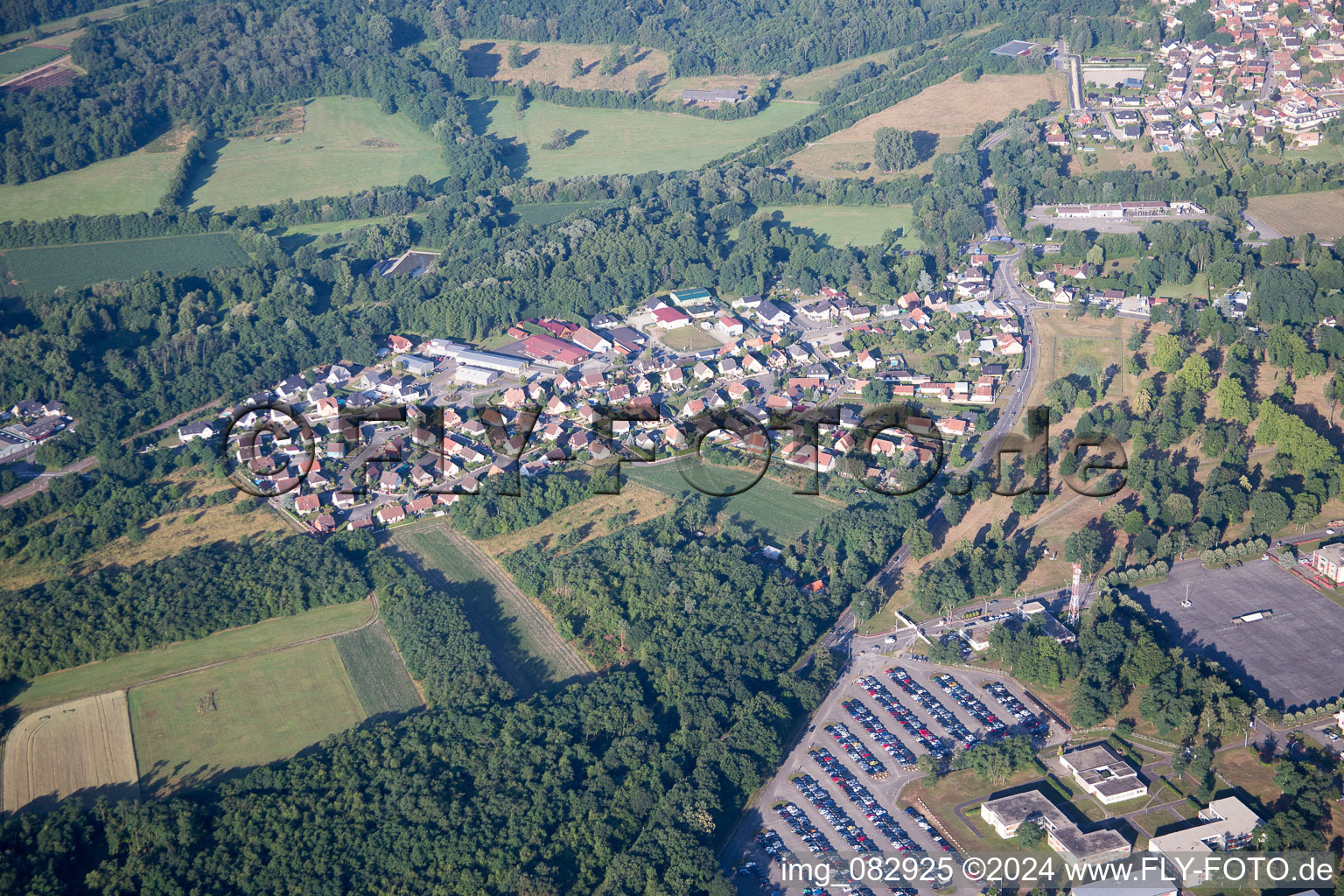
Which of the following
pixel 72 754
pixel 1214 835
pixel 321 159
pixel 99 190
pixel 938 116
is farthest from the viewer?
pixel 938 116

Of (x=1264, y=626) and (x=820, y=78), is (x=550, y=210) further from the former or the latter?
(x=1264, y=626)

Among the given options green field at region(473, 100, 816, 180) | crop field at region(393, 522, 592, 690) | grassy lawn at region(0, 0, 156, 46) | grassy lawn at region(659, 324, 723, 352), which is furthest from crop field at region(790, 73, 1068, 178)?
grassy lawn at region(0, 0, 156, 46)

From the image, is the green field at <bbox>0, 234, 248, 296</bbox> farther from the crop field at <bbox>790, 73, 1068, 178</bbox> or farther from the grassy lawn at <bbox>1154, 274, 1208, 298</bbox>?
the grassy lawn at <bbox>1154, 274, 1208, 298</bbox>

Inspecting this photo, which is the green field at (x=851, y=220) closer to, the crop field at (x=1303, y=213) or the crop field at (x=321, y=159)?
the crop field at (x=1303, y=213)

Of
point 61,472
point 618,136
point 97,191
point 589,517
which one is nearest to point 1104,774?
point 589,517

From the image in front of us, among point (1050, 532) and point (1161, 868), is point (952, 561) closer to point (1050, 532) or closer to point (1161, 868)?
point (1050, 532)

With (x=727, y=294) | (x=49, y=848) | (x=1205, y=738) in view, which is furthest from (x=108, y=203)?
(x=1205, y=738)
